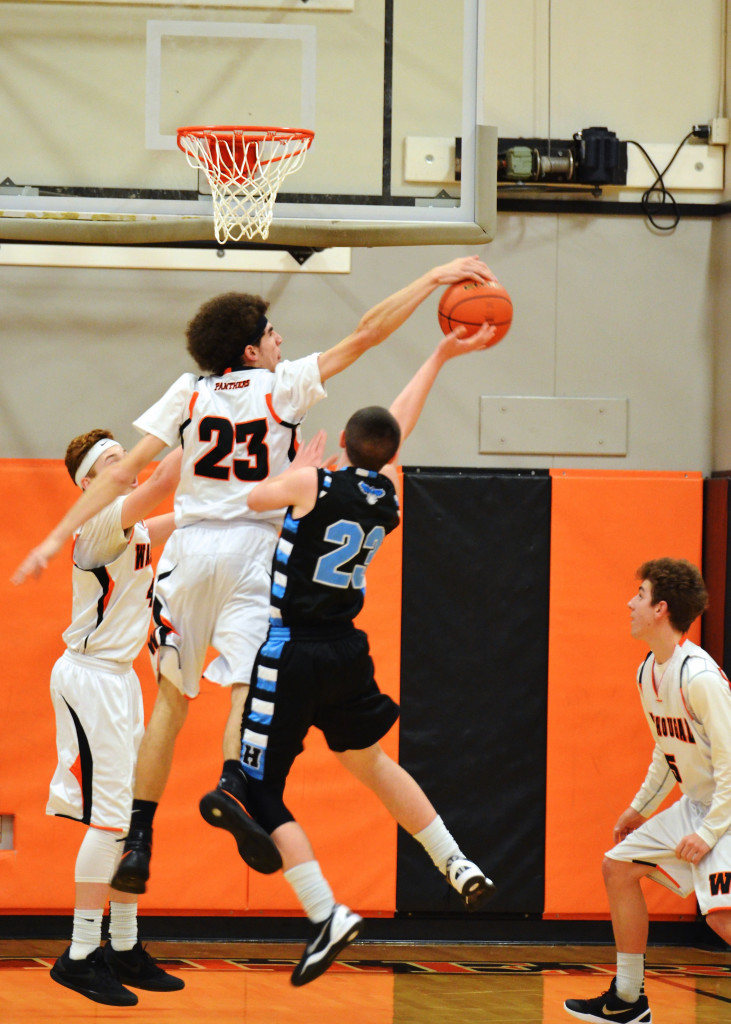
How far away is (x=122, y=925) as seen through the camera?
19.0 feet

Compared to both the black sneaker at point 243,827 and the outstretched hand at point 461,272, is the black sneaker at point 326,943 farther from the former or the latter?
the outstretched hand at point 461,272

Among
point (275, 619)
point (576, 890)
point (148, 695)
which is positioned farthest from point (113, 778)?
point (576, 890)

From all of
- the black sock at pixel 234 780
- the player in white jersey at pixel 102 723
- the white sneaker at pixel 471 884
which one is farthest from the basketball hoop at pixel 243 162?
the white sneaker at pixel 471 884

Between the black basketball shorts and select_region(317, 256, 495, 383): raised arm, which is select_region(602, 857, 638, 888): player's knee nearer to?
the black basketball shorts

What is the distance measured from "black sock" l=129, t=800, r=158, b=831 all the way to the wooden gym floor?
1.42 m

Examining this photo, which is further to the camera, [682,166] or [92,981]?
[682,166]

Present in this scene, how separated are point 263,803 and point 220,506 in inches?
46.0

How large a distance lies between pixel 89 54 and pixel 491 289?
3130mm

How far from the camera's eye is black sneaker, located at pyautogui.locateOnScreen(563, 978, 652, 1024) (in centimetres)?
595

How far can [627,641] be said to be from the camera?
8406mm

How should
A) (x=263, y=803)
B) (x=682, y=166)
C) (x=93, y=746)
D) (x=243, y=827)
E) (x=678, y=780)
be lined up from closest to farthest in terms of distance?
1. (x=243, y=827)
2. (x=263, y=803)
3. (x=93, y=746)
4. (x=678, y=780)
5. (x=682, y=166)

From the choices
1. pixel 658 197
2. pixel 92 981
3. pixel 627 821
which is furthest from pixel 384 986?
pixel 658 197

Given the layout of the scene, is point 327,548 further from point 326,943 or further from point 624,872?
point 624,872

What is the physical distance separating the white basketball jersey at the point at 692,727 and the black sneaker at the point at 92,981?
259 cm
